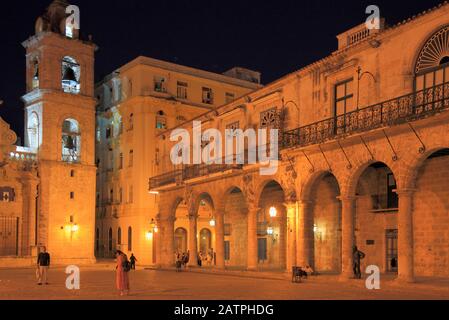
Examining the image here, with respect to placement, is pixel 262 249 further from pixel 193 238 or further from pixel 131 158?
pixel 131 158

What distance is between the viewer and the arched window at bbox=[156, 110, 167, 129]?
46184 mm

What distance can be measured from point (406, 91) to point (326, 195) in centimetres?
1008

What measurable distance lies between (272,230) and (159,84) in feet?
59.2

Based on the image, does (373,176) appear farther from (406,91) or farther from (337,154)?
(406,91)

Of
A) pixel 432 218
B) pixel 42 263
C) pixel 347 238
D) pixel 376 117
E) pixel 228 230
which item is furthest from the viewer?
pixel 228 230

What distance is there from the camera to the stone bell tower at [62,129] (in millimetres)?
43125

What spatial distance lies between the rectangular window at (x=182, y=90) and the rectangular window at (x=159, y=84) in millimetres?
1547

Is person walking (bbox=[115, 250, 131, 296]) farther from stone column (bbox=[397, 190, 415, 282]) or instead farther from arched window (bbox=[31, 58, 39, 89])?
arched window (bbox=[31, 58, 39, 89])

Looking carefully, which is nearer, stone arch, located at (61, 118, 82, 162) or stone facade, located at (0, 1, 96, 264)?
stone facade, located at (0, 1, 96, 264)

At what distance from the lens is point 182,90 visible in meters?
48.8

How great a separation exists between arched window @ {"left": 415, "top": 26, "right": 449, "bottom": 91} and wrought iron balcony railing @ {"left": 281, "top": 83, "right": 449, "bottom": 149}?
505 mm

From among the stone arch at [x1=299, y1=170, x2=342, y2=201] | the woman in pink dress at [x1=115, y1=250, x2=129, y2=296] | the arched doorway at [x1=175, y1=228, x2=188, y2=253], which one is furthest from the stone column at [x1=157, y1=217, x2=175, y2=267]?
the woman in pink dress at [x1=115, y1=250, x2=129, y2=296]

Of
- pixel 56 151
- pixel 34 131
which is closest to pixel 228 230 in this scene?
pixel 56 151

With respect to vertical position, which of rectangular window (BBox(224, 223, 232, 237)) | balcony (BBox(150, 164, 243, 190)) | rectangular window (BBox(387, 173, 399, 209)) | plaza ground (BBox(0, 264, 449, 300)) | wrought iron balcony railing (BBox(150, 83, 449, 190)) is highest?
wrought iron balcony railing (BBox(150, 83, 449, 190))
